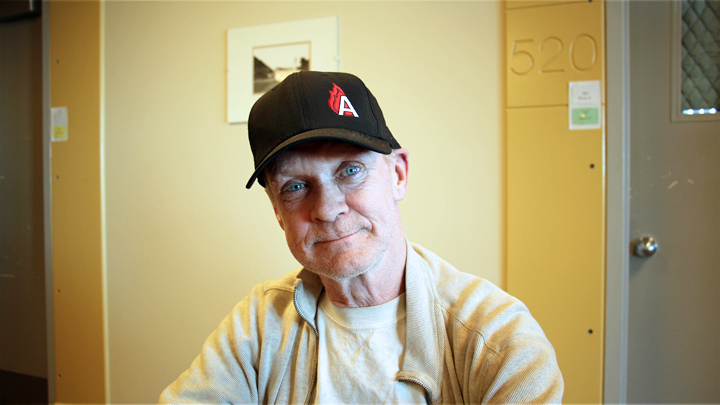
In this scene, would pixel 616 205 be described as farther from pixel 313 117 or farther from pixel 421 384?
pixel 313 117

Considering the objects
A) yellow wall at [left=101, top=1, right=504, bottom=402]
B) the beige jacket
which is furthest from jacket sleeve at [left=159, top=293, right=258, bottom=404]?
yellow wall at [left=101, top=1, right=504, bottom=402]

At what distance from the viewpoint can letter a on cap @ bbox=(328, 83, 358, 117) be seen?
2.43 ft

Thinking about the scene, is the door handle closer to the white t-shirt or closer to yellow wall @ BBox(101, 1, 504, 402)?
yellow wall @ BBox(101, 1, 504, 402)

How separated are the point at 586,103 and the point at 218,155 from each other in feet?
5.16

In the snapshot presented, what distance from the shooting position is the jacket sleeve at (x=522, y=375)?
0.61 m

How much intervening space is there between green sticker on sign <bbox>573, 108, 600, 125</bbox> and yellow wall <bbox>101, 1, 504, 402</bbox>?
0.26 meters

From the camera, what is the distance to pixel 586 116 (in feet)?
4.50

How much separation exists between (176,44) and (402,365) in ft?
6.12

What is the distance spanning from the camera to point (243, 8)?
178cm

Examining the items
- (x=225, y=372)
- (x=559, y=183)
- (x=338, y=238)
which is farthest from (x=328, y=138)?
(x=559, y=183)

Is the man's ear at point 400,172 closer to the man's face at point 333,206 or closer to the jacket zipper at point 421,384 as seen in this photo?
the man's face at point 333,206

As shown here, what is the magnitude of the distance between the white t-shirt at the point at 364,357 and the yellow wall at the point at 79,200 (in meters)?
1.76

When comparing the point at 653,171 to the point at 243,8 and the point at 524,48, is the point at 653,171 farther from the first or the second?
the point at 243,8

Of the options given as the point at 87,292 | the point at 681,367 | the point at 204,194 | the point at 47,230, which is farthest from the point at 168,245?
the point at 681,367
